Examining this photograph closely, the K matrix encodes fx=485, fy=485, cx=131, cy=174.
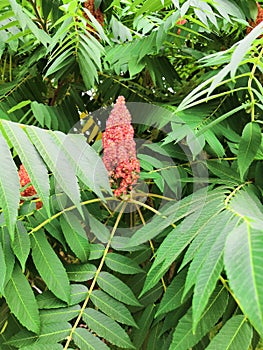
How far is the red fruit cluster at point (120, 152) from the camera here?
30.0 inches

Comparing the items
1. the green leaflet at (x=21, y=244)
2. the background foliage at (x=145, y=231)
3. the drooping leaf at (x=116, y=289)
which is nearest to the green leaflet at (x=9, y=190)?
the background foliage at (x=145, y=231)

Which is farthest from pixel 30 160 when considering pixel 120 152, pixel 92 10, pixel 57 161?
pixel 92 10

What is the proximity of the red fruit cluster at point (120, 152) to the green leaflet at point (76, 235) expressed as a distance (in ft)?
0.27

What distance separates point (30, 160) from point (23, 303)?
7.8 inches

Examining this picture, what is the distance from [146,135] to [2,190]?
61 cm

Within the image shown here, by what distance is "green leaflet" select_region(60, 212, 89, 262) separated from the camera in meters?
0.75

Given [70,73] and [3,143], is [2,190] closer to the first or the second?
[3,143]

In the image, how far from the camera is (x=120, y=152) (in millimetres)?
762

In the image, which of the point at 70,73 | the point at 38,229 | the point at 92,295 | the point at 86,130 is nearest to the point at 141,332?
the point at 92,295

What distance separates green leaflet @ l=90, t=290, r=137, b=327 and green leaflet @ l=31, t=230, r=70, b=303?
1.8 inches

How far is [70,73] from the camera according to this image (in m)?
1.11

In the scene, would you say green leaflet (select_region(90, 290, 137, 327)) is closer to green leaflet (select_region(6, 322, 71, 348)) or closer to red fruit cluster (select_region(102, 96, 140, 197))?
green leaflet (select_region(6, 322, 71, 348))

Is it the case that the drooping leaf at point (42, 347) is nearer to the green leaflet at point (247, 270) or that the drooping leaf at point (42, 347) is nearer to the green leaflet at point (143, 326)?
the green leaflet at point (143, 326)

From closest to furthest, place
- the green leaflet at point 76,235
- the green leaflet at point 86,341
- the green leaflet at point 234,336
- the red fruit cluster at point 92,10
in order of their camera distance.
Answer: the green leaflet at point 234,336, the green leaflet at point 86,341, the green leaflet at point 76,235, the red fruit cluster at point 92,10
